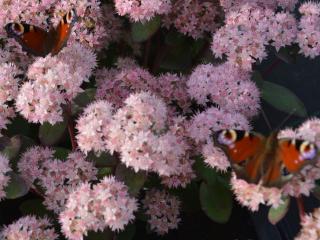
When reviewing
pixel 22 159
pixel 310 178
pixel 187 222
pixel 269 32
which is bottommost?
pixel 187 222

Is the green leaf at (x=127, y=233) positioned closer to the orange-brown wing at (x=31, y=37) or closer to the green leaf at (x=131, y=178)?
the green leaf at (x=131, y=178)

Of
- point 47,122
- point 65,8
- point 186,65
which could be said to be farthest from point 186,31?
point 47,122

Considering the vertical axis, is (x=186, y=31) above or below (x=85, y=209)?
above

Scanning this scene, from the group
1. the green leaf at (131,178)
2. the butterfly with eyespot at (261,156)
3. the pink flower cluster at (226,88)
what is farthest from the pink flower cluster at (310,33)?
the green leaf at (131,178)

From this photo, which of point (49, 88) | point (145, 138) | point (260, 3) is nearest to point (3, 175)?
point (49, 88)

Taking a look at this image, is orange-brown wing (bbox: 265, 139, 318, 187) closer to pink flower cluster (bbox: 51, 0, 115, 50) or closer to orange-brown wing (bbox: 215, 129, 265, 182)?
orange-brown wing (bbox: 215, 129, 265, 182)

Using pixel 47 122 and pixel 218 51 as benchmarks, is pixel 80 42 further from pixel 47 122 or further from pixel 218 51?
pixel 218 51
